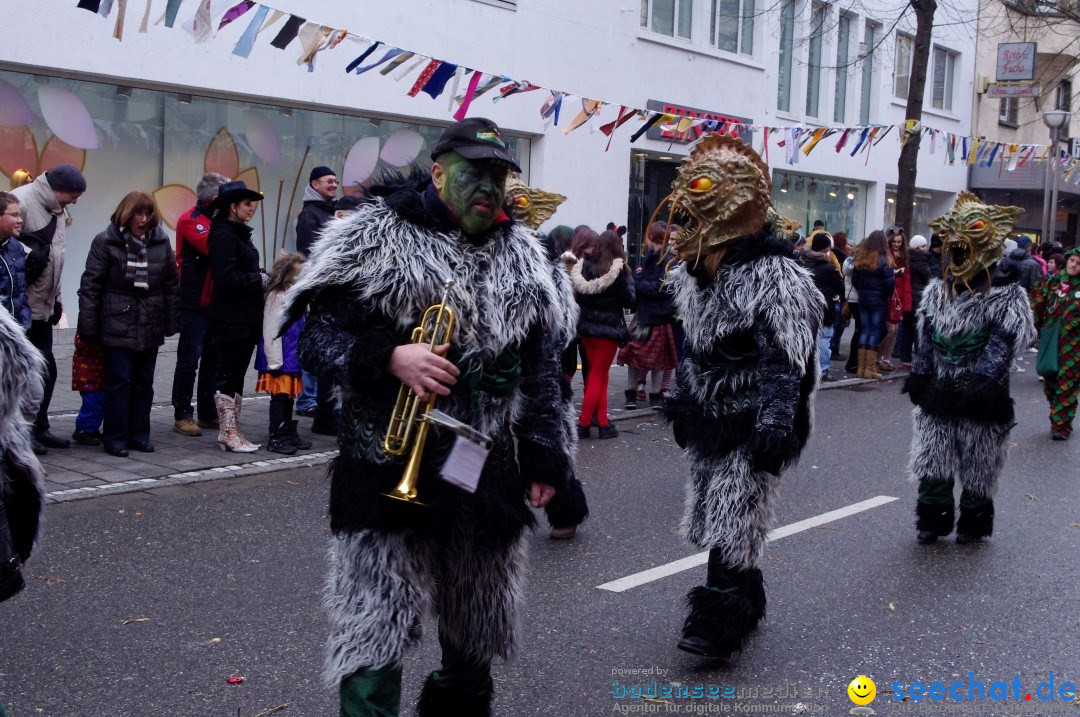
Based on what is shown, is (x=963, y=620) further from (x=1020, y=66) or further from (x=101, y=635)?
(x=1020, y=66)

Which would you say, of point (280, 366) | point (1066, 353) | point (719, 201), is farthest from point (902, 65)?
point (719, 201)

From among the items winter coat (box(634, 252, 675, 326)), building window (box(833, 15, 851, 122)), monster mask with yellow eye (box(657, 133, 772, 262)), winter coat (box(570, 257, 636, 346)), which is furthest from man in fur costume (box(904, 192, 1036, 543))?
building window (box(833, 15, 851, 122))

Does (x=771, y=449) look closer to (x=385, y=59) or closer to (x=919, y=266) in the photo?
(x=385, y=59)

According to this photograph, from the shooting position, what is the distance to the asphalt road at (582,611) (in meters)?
4.25

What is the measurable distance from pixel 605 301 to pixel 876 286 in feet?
19.7

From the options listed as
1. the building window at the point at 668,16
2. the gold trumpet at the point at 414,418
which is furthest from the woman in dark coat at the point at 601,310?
the building window at the point at 668,16

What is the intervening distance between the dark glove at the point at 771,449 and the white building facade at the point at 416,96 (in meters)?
6.83

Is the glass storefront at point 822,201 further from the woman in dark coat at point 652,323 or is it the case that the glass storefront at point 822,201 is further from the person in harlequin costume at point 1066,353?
the woman in dark coat at point 652,323

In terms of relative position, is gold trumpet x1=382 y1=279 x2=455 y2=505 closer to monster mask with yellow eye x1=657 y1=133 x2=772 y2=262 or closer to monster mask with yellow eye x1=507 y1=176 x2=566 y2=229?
monster mask with yellow eye x1=657 y1=133 x2=772 y2=262

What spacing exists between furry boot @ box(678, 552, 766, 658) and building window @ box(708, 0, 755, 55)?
17785 mm

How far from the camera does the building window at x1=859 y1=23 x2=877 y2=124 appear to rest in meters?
25.7

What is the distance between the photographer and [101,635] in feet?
15.5

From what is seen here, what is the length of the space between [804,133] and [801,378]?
13.8 metres

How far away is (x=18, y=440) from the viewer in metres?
3.18
